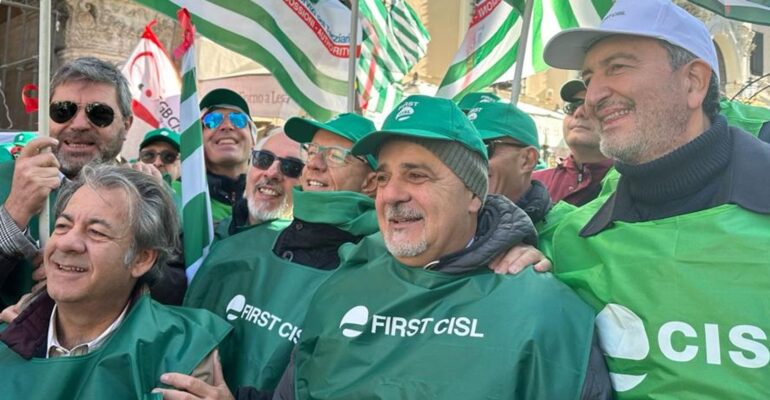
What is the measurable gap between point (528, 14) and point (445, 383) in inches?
84.6

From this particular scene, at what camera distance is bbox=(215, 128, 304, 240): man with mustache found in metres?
3.35

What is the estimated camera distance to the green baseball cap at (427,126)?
238 cm

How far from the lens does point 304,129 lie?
3250mm

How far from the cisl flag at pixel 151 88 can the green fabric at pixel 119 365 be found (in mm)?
4500

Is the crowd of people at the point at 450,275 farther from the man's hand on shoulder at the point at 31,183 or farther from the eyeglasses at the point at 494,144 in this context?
the eyeglasses at the point at 494,144

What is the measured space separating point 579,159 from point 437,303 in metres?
2.28

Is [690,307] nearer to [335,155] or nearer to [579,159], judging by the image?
[335,155]

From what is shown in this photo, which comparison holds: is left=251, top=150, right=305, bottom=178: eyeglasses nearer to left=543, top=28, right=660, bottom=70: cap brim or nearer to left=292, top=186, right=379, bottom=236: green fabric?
left=292, top=186, right=379, bottom=236: green fabric

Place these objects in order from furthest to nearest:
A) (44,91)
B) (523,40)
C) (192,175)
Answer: (523,40) < (192,175) < (44,91)

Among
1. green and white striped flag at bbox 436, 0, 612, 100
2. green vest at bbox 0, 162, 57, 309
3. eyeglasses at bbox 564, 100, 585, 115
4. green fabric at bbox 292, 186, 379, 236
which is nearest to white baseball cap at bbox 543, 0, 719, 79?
green fabric at bbox 292, 186, 379, 236

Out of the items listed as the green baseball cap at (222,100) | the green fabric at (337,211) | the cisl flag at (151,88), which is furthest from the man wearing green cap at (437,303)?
the cisl flag at (151,88)

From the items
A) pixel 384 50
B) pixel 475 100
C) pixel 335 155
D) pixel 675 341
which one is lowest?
pixel 675 341

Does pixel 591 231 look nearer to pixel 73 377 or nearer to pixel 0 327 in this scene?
pixel 73 377

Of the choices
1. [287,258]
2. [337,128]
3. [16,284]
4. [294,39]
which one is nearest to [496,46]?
[294,39]
